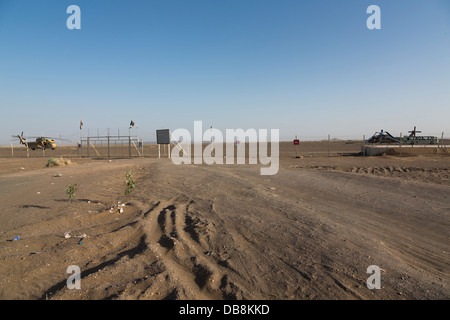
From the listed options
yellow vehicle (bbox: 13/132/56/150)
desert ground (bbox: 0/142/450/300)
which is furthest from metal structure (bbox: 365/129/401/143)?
yellow vehicle (bbox: 13/132/56/150)

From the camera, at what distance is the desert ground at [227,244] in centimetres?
320

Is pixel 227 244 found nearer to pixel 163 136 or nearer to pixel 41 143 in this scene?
pixel 163 136

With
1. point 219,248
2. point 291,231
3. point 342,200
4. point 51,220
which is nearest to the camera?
point 219,248

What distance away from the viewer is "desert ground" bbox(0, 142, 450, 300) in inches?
126

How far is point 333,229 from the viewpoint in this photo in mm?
5133

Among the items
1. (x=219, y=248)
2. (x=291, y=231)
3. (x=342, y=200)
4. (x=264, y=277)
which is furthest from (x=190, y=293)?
(x=342, y=200)

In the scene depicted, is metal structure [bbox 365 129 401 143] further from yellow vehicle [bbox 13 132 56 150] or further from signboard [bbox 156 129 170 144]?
yellow vehicle [bbox 13 132 56 150]

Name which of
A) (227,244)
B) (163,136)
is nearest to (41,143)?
(163,136)

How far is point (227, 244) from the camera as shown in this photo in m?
4.54

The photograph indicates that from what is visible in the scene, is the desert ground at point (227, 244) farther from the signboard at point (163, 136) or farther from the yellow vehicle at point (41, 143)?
the yellow vehicle at point (41, 143)

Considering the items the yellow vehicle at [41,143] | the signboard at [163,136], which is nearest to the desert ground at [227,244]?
the signboard at [163,136]

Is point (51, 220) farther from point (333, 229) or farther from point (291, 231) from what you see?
point (333, 229)
